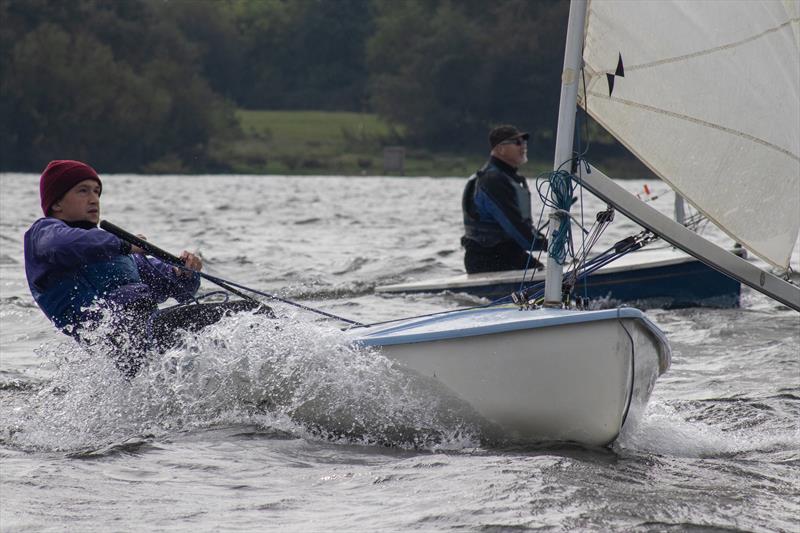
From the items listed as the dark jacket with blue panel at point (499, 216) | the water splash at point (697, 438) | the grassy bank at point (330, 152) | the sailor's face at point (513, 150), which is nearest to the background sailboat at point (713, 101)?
the water splash at point (697, 438)

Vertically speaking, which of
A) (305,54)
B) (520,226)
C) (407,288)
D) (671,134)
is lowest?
(407,288)

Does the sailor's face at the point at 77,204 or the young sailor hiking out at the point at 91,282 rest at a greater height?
the sailor's face at the point at 77,204

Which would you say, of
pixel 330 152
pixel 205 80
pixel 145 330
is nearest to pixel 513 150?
pixel 145 330

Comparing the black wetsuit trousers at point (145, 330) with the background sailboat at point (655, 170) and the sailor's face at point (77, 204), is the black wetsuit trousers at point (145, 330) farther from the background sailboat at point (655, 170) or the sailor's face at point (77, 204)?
the background sailboat at point (655, 170)

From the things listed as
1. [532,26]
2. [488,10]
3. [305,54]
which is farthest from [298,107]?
[532,26]

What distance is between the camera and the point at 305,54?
308 ft

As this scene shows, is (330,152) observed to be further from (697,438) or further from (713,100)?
(697,438)

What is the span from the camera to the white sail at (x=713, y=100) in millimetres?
5516

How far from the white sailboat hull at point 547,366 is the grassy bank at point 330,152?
50.5 metres

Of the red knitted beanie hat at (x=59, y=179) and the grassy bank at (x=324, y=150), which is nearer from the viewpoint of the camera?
the red knitted beanie hat at (x=59, y=179)

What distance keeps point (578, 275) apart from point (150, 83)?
59.5 metres

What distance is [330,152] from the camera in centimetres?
6625

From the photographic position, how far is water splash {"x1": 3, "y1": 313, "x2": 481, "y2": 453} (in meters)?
5.20

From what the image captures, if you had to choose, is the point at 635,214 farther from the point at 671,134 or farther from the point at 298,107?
the point at 298,107
